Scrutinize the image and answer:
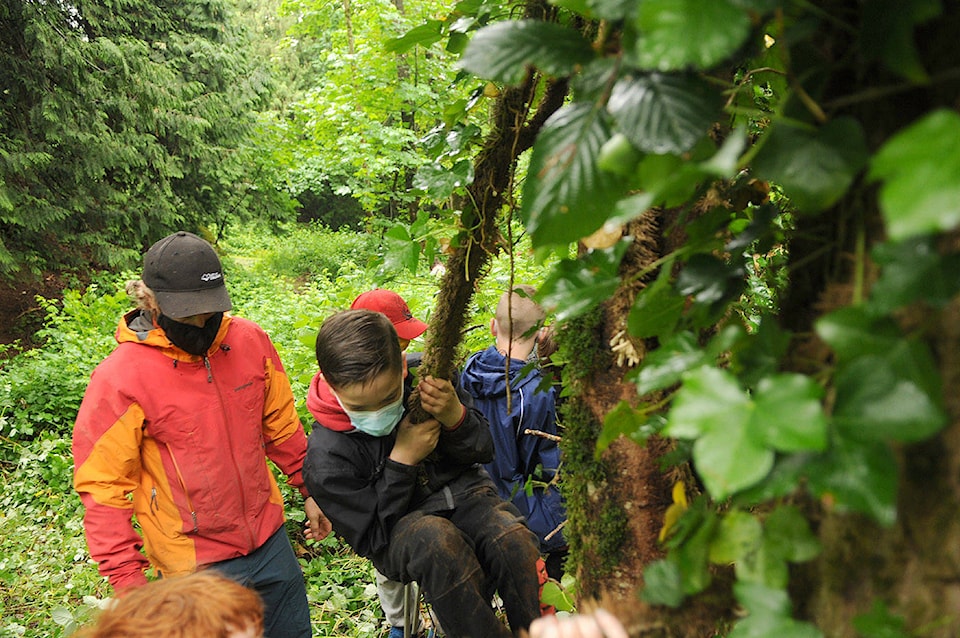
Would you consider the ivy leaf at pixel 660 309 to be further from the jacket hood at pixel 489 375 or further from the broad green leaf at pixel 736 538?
the jacket hood at pixel 489 375

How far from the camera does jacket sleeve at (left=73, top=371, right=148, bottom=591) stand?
2178mm

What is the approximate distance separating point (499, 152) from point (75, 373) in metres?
6.61

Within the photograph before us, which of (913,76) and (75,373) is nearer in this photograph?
(913,76)

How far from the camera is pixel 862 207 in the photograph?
0.58 meters

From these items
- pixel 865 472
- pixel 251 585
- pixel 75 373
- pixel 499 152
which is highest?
pixel 499 152

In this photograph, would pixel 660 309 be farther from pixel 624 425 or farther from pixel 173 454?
pixel 173 454

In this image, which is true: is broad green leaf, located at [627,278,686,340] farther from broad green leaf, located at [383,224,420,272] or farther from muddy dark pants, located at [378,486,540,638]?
muddy dark pants, located at [378,486,540,638]

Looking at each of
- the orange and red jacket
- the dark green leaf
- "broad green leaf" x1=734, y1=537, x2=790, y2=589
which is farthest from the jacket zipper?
the dark green leaf

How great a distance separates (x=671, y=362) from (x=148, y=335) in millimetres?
2269

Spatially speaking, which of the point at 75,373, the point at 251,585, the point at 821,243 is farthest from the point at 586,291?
the point at 75,373

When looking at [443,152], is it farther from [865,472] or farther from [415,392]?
[865,472]

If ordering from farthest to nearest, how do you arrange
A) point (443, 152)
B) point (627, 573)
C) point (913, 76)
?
point (443, 152)
point (627, 573)
point (913, 76)

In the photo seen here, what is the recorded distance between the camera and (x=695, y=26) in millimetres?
484

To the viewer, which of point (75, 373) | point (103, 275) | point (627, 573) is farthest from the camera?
point (103, 275)
